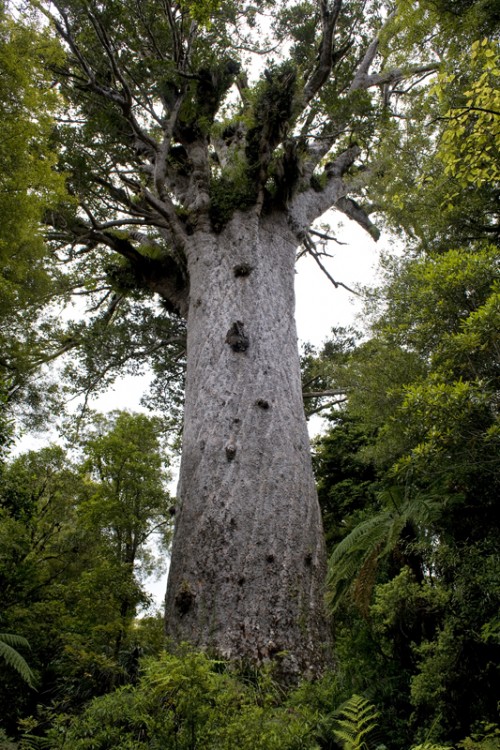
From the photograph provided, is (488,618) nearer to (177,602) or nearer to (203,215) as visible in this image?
(177,602)

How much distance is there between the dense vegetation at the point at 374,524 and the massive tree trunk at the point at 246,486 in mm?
321

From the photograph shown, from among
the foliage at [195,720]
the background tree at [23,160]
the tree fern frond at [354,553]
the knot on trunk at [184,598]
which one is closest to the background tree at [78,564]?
the foliage at [195,720]

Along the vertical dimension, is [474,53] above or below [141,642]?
above

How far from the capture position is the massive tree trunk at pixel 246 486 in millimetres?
3744

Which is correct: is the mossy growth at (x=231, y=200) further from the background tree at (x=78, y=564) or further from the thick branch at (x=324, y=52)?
the background tree at (x=78, y=564)

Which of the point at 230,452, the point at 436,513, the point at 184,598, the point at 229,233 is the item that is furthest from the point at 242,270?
the point at 436,513

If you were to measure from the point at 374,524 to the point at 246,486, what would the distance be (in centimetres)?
132

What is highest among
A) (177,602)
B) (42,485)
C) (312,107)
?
(312,107)

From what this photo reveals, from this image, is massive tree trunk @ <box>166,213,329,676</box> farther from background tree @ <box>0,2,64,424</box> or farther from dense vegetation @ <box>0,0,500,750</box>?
background tree @ <box>0,2,64,424</box>

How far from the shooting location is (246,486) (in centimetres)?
442

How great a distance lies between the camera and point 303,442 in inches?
201

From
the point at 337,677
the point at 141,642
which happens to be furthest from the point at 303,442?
the point at 141,642

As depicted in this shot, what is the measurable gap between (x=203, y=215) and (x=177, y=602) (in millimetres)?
5198

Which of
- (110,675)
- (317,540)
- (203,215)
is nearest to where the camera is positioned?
(317,540)
